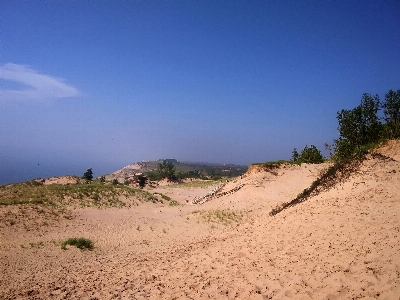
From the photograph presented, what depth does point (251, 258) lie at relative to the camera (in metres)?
8.34

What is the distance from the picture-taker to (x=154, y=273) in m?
8.69

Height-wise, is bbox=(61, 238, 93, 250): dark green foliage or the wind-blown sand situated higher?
the wind-blown sand

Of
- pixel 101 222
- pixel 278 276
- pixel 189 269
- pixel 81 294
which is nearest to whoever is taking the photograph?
pixel 278 276

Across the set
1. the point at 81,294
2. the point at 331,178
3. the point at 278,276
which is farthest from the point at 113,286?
the point at 331,178

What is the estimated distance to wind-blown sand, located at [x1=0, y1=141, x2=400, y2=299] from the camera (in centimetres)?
619

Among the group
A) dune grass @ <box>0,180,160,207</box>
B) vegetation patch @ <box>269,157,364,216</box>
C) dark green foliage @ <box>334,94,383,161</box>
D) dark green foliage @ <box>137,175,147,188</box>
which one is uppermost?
dark green foliage @ <box>334,94,383,161</box>

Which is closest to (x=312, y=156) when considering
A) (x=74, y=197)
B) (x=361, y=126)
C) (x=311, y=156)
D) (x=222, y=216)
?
(x=311, y=156)

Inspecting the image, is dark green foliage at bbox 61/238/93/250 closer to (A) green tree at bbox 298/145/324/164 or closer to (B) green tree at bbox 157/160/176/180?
(A) green tree at bbox 298/145/324/164

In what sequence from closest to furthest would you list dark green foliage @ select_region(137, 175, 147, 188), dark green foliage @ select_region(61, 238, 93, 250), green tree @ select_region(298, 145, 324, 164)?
dark green foliage @ select_region(61, 238, 93, 250) < green tree @ select_region(298, 145, 324, 164) < dark green foliage @ select_region(137, 175, 147, 188)

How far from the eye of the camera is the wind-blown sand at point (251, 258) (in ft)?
20.3

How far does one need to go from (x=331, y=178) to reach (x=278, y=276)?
9.87m

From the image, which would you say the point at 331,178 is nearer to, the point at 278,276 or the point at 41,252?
the point at 278,276

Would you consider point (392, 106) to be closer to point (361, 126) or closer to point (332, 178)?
point (361, 126)

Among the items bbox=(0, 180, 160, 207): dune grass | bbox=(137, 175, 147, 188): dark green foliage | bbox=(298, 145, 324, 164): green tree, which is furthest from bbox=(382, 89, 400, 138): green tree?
bbox=(137, 175, 147, 188): dark green foliage
